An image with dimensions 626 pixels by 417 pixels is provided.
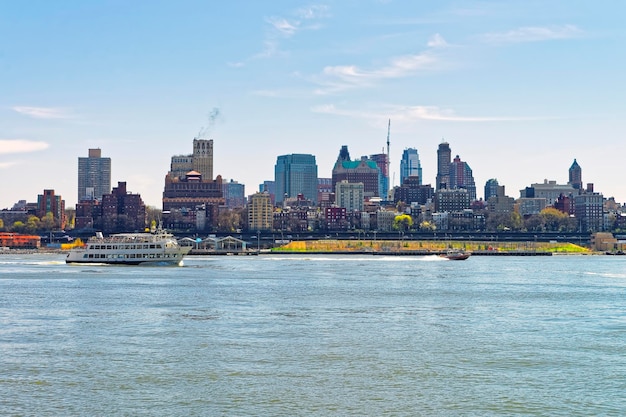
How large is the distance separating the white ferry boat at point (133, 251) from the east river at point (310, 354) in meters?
61.5

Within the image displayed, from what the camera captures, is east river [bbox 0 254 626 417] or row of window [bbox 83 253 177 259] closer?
east river [bbox 0 254 626 417]

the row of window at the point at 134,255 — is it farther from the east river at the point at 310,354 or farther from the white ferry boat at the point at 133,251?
the east river at the point at 310,354

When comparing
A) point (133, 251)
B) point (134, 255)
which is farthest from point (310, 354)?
point (133, 251)

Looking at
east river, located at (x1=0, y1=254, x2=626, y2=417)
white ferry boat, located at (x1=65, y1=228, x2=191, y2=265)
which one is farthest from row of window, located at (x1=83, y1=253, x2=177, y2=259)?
east river, located at (x1=0, y1=254, x2=626, y2=417)

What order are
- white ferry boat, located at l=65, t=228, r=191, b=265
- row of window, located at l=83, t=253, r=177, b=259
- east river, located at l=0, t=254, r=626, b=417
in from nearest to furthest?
east river, located at l=0, t=254, r=626, b=417 → row of window, located at l=83, t=253, r=177, b=259 → white ferry boat, located at l=65, t=228, r=191, b=265

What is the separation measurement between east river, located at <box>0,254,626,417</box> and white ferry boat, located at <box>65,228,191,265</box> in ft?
202

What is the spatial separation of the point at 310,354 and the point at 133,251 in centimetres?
10028

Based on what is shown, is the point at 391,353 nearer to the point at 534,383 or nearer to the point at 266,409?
the point at 534,383

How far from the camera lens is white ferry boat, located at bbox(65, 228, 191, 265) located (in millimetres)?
143375

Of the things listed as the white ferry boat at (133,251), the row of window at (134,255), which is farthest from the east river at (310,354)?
the white ferry boat at (133,251)

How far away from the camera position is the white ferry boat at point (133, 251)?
14338 centimetres

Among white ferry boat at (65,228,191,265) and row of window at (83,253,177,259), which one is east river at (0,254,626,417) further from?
white ferry boat at (65,228,191,265)

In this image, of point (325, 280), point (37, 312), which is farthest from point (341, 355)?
point (325, 280)

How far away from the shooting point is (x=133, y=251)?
14312 centimetres
